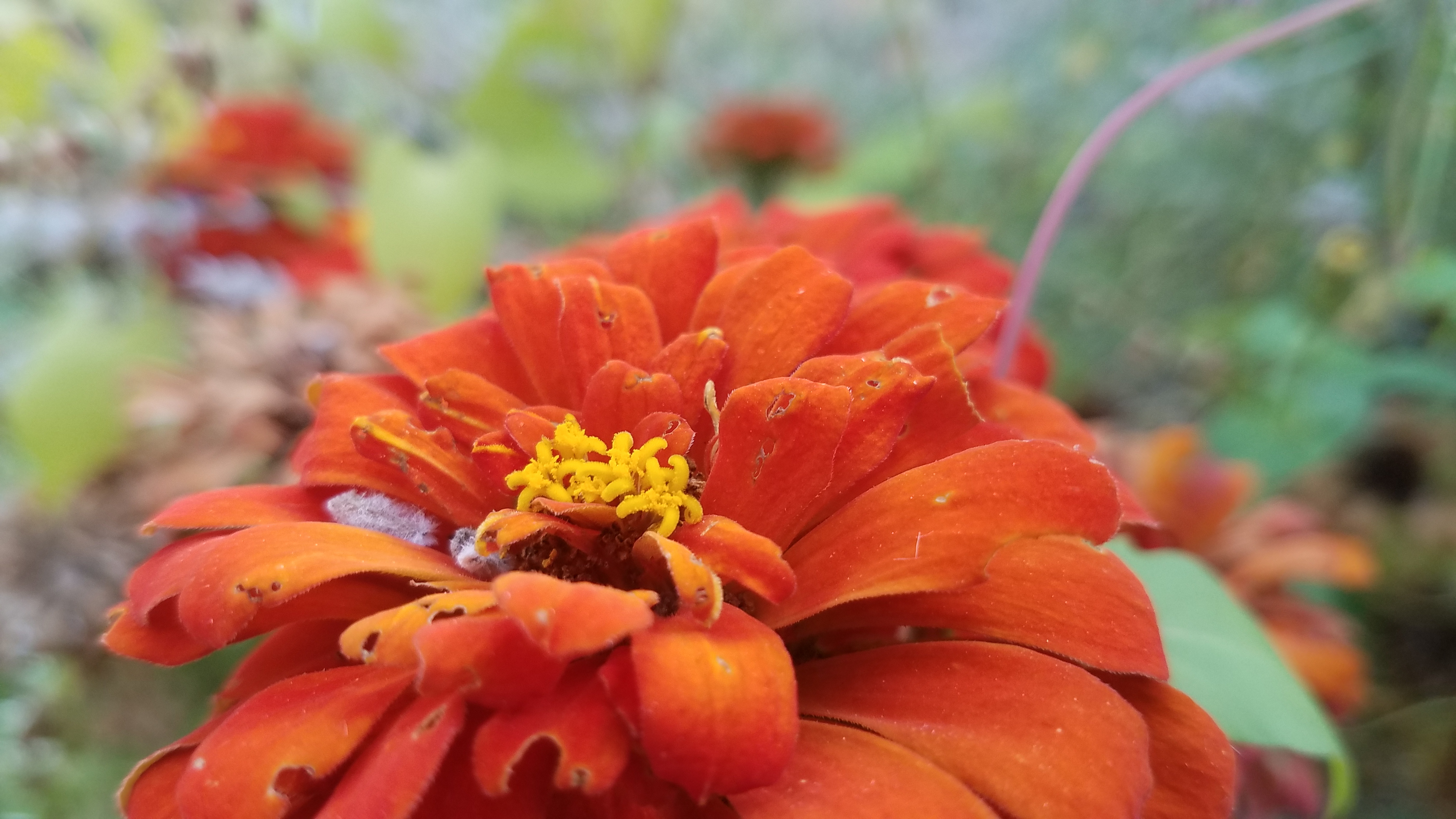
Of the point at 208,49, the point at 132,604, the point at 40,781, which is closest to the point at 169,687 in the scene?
the point at 40,781

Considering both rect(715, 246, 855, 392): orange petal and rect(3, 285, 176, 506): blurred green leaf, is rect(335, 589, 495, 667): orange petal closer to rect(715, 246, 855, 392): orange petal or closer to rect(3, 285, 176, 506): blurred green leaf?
rect(715, 246, 855, 392): orange petal

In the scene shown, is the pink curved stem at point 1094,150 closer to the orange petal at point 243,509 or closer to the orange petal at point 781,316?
the orange petal at point 781,316

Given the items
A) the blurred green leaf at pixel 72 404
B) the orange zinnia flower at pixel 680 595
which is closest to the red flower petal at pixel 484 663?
the orange zinnia flower at pixel 680 595

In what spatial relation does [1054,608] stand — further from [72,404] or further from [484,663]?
[72,404]

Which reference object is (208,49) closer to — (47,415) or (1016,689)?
(47,415)

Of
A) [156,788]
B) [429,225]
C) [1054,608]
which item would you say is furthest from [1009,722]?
[429,225]

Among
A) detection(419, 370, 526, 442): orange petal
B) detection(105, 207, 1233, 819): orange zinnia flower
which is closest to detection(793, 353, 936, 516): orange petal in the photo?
detection(105, 207, 1233, 819): orange zinnia flower
